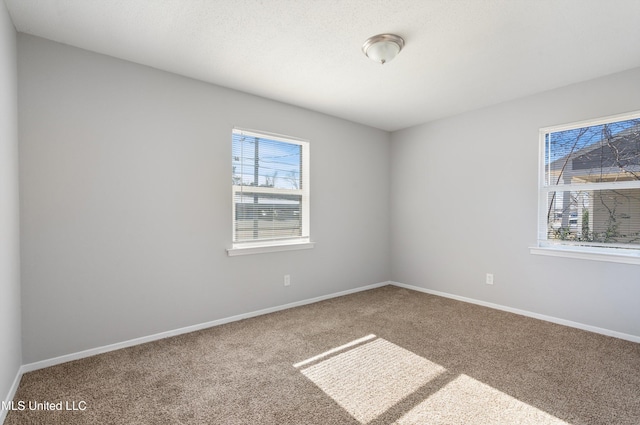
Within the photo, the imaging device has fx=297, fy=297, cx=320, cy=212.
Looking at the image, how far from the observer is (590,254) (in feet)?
9.52

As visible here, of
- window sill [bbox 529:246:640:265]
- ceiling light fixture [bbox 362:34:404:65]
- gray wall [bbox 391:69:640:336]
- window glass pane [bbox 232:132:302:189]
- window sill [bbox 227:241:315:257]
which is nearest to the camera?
ceiling light fixture [bbox 362:34:404:65]

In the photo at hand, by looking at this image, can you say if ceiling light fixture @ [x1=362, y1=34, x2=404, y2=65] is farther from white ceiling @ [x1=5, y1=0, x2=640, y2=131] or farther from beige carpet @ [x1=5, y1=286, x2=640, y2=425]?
beige carpet @ [x1=5, y1=286, x2=640, y2=425]

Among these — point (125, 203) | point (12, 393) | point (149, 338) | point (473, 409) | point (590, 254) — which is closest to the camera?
point (473, 409)

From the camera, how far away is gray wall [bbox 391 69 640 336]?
2.83m

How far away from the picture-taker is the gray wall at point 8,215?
1.73 m

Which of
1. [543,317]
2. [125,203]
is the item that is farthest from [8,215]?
[543,317]

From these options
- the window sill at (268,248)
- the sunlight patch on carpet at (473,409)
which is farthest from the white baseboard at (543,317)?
the window sill at (268,248)

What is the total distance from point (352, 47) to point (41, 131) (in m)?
2.44

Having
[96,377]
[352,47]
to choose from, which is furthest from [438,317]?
[96,377]

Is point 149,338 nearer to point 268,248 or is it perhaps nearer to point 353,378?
point 268,248

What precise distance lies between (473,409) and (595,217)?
250 centimetres

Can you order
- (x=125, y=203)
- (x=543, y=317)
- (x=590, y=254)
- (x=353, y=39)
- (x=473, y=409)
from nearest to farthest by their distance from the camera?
(x=473, y=409) → (x=353, y=39) → (x=125, y=203) → (x=590, y=254) → (x=543, y=317)

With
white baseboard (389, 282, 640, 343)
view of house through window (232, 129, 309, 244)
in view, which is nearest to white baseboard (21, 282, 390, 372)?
view of house through window (232, 129, 309, 244)

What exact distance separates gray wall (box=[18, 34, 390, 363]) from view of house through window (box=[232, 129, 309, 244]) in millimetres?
153
